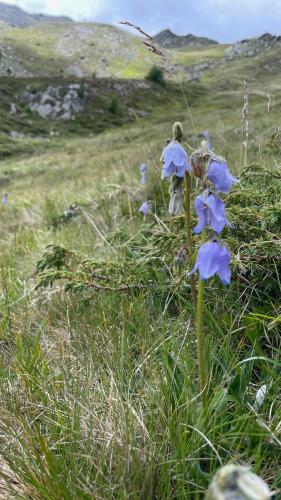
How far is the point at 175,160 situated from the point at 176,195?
0.13 m

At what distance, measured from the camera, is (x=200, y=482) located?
135 centimetres

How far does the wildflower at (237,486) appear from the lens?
0.70 metres

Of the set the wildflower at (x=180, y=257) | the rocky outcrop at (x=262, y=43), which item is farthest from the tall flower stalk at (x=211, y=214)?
the rocky outcrop at (x=262, y=43)

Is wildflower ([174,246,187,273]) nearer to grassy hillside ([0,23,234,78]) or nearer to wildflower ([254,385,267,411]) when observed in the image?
wildflower ([254,385,267,411])

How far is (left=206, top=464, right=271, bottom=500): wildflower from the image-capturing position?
2.29 ft

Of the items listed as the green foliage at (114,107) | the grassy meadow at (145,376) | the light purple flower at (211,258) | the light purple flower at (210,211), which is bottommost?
the grassy meadow at (145,376)

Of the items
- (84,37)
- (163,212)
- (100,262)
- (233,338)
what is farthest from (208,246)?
(84,37)

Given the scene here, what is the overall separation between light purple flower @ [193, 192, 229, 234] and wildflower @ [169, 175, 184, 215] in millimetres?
210

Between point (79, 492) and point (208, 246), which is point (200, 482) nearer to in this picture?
point (79, 492)

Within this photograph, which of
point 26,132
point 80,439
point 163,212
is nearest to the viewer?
point 80,439

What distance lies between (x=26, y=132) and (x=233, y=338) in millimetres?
49753

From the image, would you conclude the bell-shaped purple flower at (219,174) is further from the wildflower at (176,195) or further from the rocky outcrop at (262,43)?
the rocky outcrop at (262,43)

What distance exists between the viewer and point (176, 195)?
1.55 metres

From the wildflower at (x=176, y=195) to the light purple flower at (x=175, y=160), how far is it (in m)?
0.05
